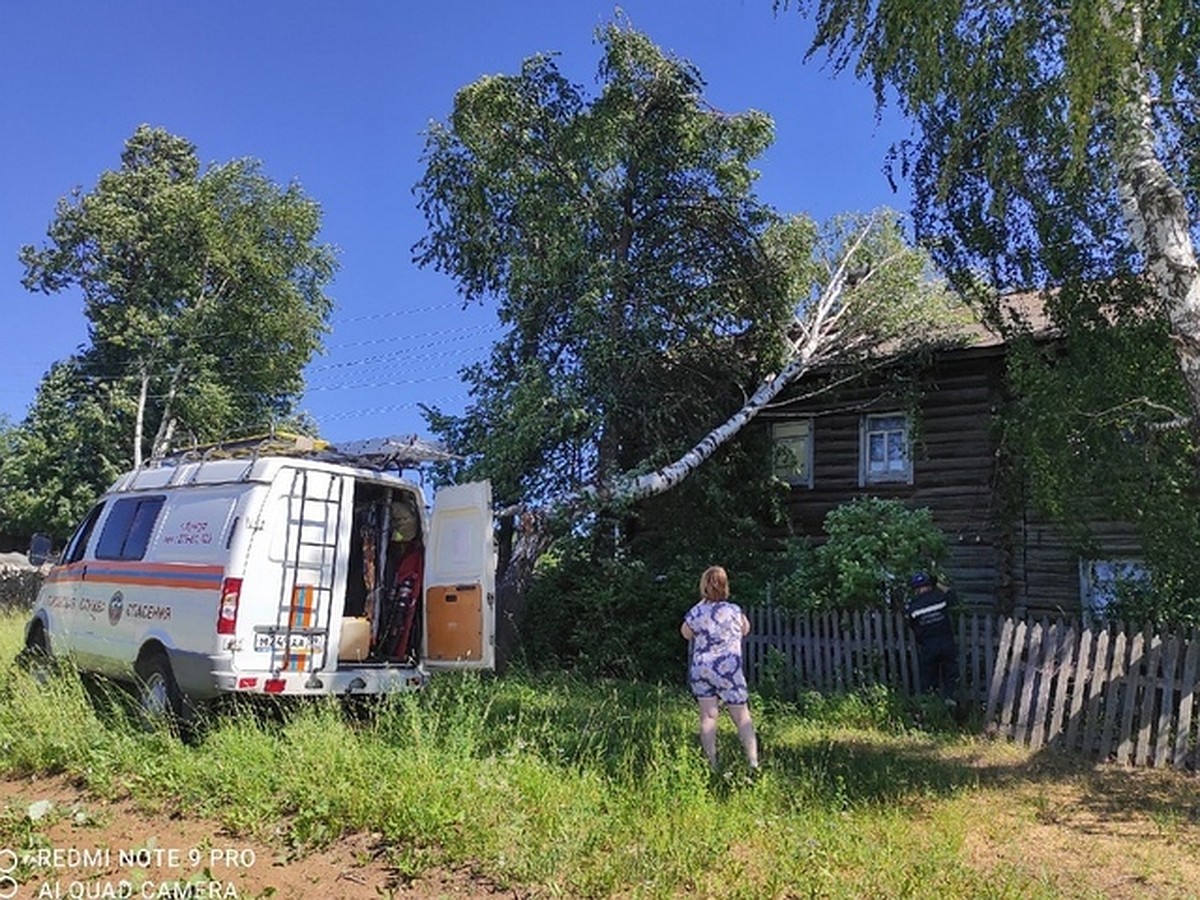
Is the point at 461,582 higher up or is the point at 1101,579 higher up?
the point at 1101,579

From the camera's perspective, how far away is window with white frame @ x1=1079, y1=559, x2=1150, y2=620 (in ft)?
38.1

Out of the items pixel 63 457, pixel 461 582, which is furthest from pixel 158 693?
pixel 63 457

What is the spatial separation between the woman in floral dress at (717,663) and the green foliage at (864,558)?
496 cm

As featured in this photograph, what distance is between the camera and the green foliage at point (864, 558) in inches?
456

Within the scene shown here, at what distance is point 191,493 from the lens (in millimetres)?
8289

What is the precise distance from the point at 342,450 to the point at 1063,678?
24.1ft

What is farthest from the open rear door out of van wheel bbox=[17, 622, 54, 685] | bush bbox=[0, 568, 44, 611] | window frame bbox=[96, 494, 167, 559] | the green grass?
→ bush bbox=[0, 568, 44, 611]

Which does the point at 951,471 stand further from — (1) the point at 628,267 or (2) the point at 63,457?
(2) the point at 63,457

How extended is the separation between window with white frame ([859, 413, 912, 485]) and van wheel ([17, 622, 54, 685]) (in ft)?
40.8

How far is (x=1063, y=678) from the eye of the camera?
863 cm

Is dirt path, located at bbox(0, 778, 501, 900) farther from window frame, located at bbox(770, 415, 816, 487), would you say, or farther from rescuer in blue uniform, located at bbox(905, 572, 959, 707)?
window frame, located at bbox(770, 415, 816, 487)

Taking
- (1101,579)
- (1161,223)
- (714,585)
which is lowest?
(714,585)

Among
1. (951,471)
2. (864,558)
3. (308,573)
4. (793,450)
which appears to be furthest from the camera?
(793,450)

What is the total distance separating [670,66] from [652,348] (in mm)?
4764
